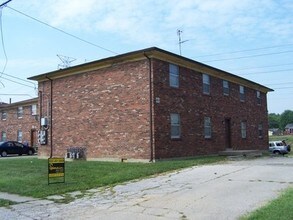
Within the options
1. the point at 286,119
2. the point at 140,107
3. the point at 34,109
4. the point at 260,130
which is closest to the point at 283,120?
the point at 286,119

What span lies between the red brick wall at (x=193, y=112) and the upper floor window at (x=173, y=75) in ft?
1.06

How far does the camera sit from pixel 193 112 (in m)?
24.2

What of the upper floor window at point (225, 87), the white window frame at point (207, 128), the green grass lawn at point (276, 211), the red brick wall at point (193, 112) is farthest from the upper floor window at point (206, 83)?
the green grass lawn at point (276, 211)

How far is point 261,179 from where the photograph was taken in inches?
516

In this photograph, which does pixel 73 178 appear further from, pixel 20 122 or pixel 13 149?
pixel 20 122

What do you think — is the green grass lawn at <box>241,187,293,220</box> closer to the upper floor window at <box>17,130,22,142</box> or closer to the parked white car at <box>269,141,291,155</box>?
the parked white car at <box>269,141,291,155</box>

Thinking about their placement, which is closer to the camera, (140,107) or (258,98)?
(140,107)

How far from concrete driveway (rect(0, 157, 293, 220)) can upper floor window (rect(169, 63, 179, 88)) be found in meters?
9.04

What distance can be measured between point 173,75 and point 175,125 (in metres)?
2.90

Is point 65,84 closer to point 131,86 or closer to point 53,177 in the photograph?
point 131,86

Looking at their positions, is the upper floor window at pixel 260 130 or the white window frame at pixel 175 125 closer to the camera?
the white window frame at pixel 175 125

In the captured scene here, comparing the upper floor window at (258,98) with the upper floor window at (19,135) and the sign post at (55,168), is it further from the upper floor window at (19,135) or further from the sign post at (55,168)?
the sign post at (55,168)

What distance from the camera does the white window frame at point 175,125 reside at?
870 inches

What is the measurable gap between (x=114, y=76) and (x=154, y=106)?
3.49 meters
